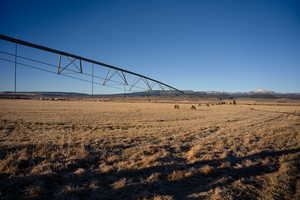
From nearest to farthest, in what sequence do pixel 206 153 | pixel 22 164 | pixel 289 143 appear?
pixel 22 164 < pixel 206 153 < pixel 289 143

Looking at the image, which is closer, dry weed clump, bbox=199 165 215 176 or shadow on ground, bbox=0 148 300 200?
shadow on ground, bbox=0 148 300 200

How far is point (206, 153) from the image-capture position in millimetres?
8508

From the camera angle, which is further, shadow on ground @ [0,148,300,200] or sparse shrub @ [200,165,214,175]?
sparse shrub @ [200,165,214,175]

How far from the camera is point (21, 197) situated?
4371 millimetres

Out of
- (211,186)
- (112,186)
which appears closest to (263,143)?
(211,186)

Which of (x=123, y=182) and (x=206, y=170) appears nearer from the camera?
(x=123, y=182)

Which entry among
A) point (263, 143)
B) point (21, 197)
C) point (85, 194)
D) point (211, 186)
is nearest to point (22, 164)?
point (21, 197)

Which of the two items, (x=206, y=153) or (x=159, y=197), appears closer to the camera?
(x=159, y=197)

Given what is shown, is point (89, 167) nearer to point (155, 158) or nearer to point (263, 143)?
point (155, 158)

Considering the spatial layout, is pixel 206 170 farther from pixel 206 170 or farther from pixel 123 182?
pixel 123 182

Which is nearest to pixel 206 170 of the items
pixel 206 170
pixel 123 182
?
pixel 206 170

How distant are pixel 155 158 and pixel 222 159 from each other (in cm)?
334

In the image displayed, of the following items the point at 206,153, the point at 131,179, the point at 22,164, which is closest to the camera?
the point at 131,179

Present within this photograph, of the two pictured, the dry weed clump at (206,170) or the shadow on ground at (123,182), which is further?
the dry weed clump at (206,170)
